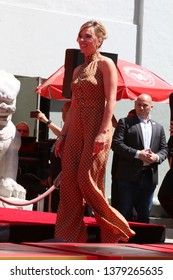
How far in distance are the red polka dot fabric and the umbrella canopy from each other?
4564 mm

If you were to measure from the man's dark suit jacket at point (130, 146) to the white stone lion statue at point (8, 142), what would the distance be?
1146 millimetres

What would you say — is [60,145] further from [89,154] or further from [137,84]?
[137,84]

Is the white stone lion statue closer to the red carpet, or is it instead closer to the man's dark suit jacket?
the red carpet

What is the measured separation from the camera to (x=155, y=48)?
16.0 metres

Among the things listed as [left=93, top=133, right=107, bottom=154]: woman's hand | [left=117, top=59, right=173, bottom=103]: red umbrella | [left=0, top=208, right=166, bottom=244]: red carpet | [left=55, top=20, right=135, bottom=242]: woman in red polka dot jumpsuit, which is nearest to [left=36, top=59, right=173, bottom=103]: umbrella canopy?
[left=117, top=59, right=173, bottom=103]: red umbrella

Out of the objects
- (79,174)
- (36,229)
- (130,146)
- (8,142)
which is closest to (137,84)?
(130,146)

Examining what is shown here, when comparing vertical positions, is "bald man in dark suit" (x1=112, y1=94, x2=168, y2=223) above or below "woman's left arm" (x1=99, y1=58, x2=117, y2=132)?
below

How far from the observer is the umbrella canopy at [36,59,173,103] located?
12.3m

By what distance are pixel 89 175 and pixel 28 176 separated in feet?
14.0

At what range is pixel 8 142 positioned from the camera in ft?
33.7

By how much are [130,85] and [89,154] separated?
16.3 ft

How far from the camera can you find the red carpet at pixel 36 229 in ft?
27.1

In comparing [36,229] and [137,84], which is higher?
[137,84]
